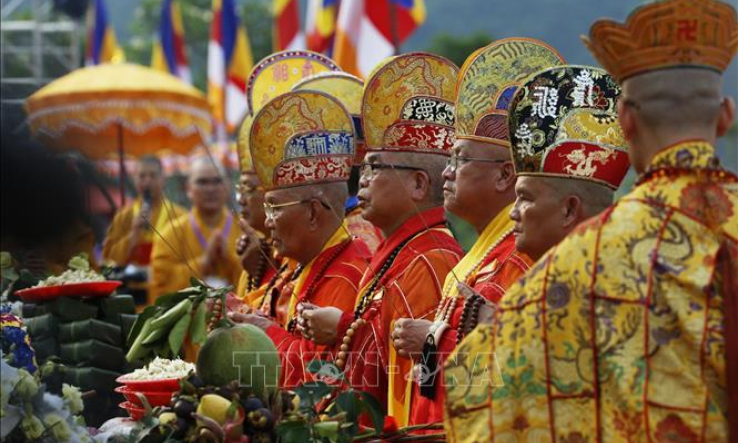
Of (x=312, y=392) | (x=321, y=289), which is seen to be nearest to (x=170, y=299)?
(x=312, y=392)

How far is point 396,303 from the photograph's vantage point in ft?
17.0

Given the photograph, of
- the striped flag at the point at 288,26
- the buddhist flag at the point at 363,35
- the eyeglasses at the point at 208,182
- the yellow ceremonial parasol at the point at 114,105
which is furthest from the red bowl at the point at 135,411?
the striped flag at the point at 288,26

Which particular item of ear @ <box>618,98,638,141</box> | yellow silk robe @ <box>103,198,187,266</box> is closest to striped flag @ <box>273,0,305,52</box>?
yellow silk robe @ <box>103,198,187,266</box>

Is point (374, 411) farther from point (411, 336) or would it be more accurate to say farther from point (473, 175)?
point (473, 175)

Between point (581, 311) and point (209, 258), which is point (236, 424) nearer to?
point (581, 311)

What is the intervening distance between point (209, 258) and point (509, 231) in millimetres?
5710

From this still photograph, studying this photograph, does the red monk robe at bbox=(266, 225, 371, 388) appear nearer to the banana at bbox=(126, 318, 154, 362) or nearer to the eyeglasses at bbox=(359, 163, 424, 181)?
the eyeglasses at bbox=(359, 163, 424, 181)

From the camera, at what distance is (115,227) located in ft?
38.6

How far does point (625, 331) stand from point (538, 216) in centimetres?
125

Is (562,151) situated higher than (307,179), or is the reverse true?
(307,179)

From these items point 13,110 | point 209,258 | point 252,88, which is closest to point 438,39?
point 13,110

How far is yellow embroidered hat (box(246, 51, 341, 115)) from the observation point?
23.9 ft

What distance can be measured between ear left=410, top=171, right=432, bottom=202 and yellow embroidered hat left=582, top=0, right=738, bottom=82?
8.16ft

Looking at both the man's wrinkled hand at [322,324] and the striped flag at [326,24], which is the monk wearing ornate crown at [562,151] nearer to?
the man's wrinkled hand at [322,324]
